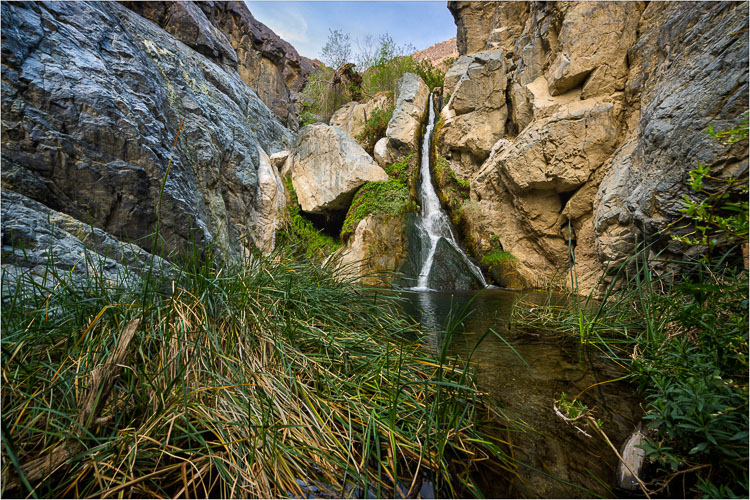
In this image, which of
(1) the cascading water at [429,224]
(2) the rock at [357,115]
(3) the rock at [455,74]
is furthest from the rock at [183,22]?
(3) the rock at [455,74]

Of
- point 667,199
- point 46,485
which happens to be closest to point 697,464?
point 46,485

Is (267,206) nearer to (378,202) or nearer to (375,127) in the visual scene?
(378,202)

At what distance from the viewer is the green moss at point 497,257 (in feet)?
27.8

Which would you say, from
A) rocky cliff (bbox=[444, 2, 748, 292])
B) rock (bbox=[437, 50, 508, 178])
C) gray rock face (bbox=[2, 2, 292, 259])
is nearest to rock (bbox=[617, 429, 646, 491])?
rocky cliff (bbox=[444, 2, 748, 292])

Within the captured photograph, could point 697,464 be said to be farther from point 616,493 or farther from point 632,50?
point 632,50

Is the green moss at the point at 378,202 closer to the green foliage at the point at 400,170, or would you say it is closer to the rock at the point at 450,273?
the green foliage at the point at 400,170

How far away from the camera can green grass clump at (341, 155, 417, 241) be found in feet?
29.0

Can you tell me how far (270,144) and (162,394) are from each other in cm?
1142

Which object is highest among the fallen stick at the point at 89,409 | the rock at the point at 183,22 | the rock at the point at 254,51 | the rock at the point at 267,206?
the rock at the point at 254,51

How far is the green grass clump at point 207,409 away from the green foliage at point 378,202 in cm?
735

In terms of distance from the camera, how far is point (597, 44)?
6879 mm

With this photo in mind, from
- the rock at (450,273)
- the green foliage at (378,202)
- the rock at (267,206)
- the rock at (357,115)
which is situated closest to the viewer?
the rock at (450,273)

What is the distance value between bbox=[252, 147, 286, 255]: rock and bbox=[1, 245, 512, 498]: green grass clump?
7.73 metres

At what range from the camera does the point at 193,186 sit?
577cm
